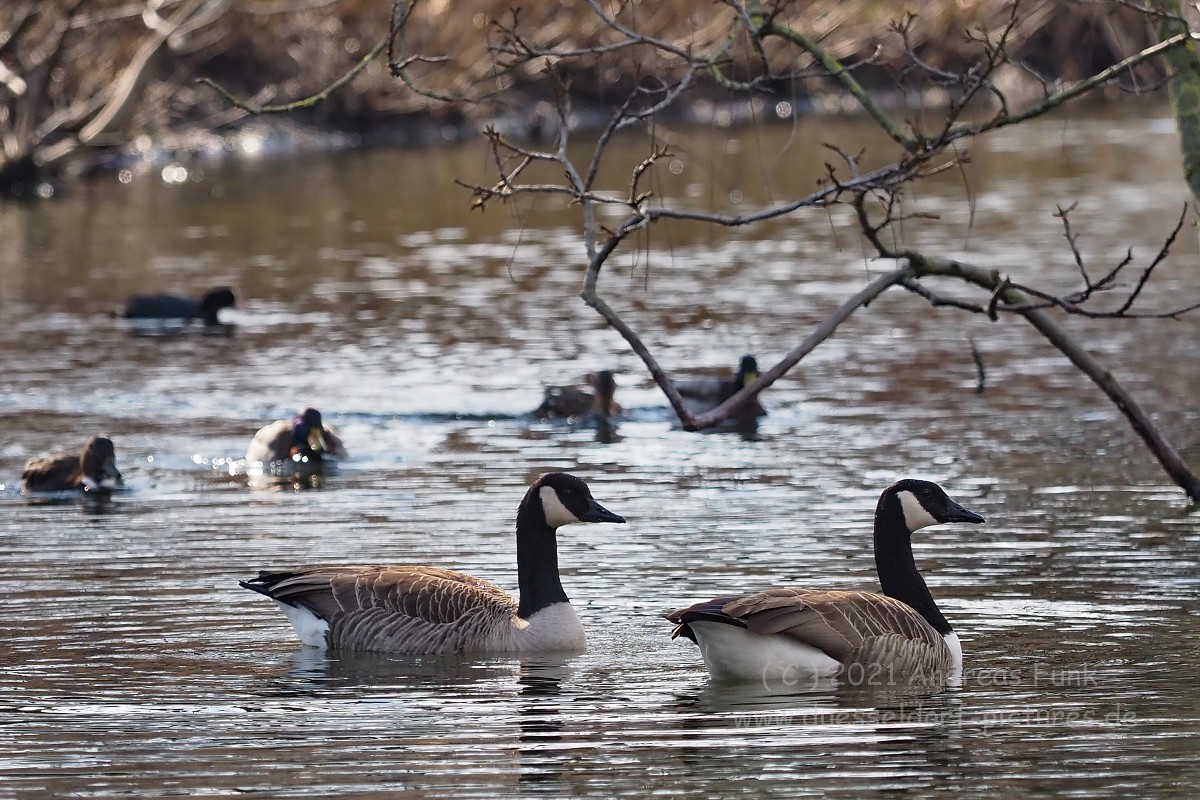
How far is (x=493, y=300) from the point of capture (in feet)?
92.9

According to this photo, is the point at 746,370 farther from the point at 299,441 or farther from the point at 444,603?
the point at 444,603

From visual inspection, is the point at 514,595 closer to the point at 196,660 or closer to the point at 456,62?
the point at 196,660

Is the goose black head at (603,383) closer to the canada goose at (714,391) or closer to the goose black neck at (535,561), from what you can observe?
the canada goose at (714,391)

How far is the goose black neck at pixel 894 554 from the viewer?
10664 mm

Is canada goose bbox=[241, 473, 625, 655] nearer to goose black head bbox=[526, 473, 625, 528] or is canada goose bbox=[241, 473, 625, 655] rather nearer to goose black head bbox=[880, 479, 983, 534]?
goose black head bbox=[526, 473, 625, 528]

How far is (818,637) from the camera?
9.92m

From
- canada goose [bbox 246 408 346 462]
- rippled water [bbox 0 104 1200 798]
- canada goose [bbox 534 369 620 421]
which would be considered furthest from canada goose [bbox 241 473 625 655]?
canada goose [bbox 534 369 620 421]

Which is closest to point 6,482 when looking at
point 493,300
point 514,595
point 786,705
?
point 514,595

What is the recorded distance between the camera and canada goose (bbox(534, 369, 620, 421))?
62.3ft

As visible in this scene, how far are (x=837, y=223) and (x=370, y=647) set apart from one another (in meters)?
27.9

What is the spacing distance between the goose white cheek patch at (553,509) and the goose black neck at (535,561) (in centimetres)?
3

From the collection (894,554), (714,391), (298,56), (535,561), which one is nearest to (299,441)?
(714,391)

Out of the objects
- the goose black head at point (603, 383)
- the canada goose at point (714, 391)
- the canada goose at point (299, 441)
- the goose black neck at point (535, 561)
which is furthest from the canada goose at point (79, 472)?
the canada goose at point (714, 391)

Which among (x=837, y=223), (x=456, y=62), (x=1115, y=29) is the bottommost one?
(x=1115, y=29)
